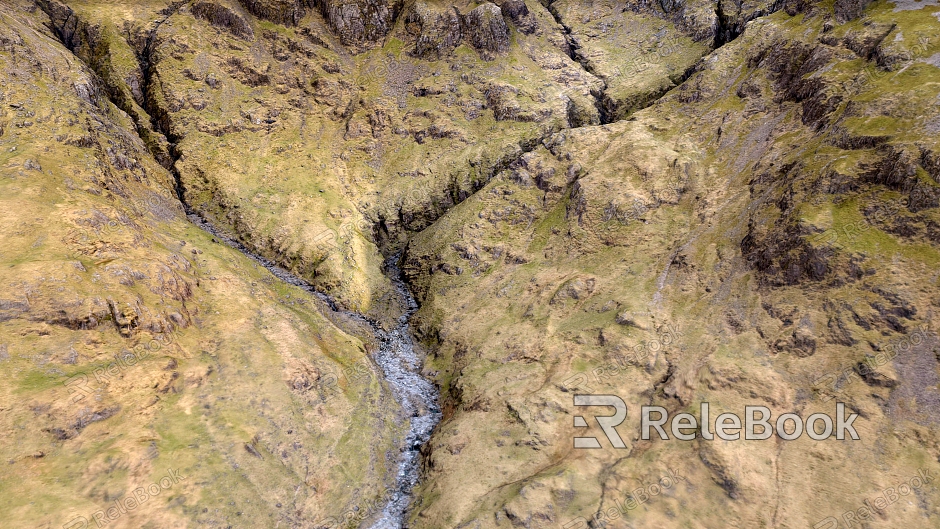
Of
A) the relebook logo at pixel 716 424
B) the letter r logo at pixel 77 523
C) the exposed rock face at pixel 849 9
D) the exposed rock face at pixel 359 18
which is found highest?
the exposed rock face at pixel 849 9

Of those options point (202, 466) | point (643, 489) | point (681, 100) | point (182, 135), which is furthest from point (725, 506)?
point (182, 135)

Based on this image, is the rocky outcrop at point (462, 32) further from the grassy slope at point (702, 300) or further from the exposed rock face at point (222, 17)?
the grassy slope at point (702, 300)

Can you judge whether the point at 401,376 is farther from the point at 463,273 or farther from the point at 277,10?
the point at 277,10

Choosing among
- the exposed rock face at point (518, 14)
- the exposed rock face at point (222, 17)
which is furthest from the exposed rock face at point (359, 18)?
the exposed rock face at point (518, 14)

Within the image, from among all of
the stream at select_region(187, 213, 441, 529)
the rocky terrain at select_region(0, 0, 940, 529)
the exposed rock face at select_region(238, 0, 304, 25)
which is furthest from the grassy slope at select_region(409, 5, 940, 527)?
the exposed rock face at select_region(238, 0, 304, 25)

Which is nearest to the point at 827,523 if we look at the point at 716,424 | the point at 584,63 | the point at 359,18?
the point at 716,424
